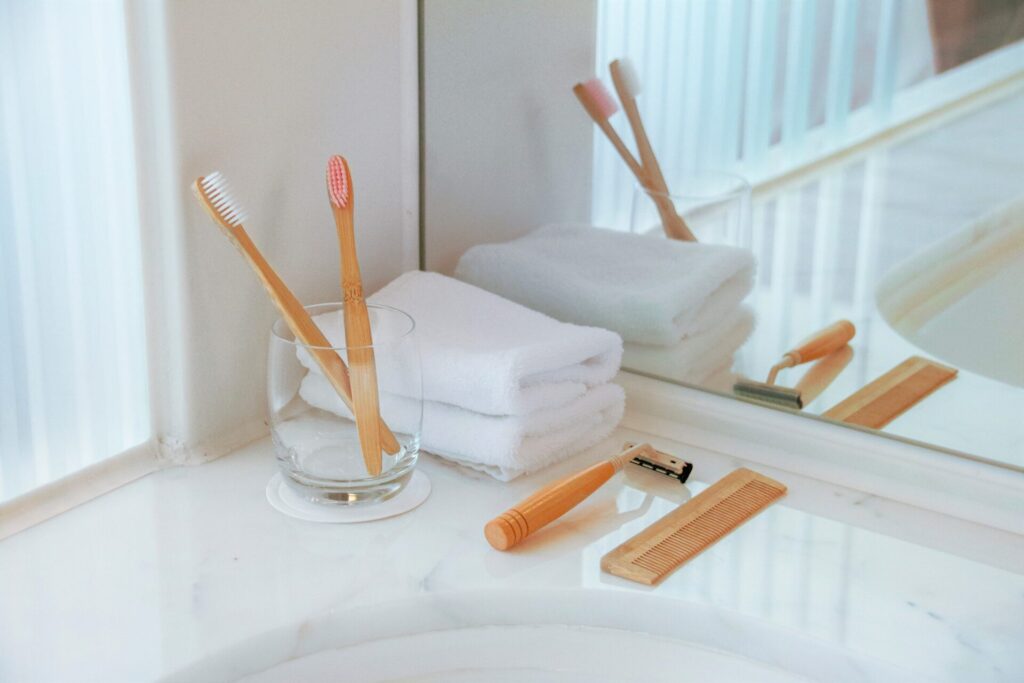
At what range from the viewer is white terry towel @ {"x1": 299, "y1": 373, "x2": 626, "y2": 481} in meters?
1.06

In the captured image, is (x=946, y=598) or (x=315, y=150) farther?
(x=315, y=150)

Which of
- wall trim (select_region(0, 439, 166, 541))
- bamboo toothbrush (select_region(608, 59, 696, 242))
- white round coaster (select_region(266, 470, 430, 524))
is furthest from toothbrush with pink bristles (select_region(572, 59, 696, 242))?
wall trim (select_region(0, 439, 166, 541))

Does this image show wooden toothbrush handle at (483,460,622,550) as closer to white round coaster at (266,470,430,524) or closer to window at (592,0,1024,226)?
white round coaster at (266,470,430,524)

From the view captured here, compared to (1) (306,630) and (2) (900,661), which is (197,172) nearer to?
(1) (306,630)

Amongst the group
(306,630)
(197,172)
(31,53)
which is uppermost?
(31,53)

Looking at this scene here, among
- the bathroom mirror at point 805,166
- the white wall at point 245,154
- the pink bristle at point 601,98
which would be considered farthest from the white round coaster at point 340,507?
the pink bristle at point 601,98

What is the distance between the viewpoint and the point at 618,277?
4.12 ft

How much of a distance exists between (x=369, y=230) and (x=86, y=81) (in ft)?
1.26

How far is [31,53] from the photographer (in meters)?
0.90

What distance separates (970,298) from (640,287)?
1.11ft

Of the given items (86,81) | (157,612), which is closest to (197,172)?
(86,81)

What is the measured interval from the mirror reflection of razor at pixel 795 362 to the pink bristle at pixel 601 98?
31 cm

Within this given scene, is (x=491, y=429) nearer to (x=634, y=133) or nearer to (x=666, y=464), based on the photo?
(x=666, y=464)

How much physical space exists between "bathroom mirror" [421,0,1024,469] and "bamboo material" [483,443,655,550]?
0.23m
